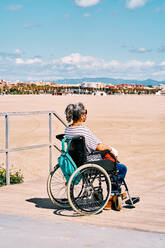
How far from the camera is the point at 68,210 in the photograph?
4.41 m

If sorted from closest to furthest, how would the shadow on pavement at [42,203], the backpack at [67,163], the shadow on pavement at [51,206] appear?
the backpack at [67,163], the shadow on pavement at [51,206], the shadow on pavement at [42,203]

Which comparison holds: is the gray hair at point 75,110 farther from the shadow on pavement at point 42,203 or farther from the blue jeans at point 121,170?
the shadow on pavement at point 42,203

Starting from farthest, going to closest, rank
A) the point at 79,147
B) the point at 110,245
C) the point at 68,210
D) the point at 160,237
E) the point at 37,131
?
1. the point at 37,131
2. the point at 68,210
3. the point at 79,147
4. the point at 160,237
5. the point at 110,245

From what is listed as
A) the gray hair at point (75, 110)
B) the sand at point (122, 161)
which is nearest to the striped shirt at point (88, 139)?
the gray hair at point (75, 110)

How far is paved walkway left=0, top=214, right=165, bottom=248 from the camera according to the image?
3027 millimetres

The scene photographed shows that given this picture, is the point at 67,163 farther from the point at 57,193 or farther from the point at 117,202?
the point at 57,193

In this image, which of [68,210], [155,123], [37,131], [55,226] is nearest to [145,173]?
[68,210]

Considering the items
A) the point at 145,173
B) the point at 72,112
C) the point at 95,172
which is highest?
the point at 72,112

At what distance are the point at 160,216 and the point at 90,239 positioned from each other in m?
1.19

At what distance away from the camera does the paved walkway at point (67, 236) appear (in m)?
3.03

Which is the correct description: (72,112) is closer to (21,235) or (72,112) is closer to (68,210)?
(68,210)

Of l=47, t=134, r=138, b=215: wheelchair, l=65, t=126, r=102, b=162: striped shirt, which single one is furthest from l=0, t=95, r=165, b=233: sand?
l=65, t=126, r=102, b=162: striped shirt

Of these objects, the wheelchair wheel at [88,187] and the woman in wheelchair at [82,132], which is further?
the woman in wheelchair at [82,132]

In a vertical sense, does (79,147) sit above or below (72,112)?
below
